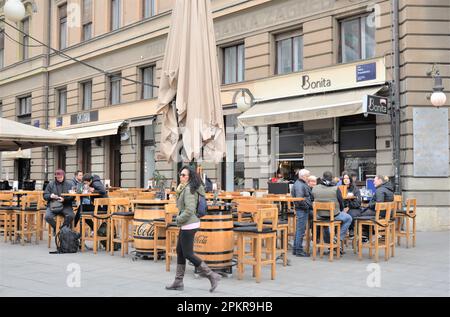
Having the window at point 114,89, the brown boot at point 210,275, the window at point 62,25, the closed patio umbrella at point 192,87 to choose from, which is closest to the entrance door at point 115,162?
the window at point 114,89

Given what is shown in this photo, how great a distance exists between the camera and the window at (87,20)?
1056 inches

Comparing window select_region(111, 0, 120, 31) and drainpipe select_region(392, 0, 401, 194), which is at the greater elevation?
window select_region(111, 0, 120, 31)

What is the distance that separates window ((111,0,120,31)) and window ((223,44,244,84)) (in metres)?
7.32

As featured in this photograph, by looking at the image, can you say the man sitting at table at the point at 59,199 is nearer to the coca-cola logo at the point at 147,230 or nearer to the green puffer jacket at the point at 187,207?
the coca-cola logo at the point at 147,230

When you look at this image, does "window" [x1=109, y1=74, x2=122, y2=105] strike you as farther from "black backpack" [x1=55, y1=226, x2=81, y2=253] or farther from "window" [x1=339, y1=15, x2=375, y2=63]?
"black backpack" [x1=55, y1=226, x2=81, y2=253]

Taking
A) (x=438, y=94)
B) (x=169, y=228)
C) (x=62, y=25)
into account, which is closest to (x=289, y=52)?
(x=438, y=94)

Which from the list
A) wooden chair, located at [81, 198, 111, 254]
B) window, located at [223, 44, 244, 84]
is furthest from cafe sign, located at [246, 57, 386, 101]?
wooden chair, located at [81, 198, 111, 254]

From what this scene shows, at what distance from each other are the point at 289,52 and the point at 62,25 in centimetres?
1594

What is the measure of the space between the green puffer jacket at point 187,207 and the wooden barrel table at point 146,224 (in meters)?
2.58

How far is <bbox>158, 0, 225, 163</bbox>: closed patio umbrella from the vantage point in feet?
32.6

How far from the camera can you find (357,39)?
1617 cm

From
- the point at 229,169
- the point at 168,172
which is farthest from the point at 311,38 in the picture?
the point at 168,172

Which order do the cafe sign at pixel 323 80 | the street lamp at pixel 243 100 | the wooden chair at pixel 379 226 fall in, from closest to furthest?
the wooden chair at pixel 379 226 < the cafe sign at pixel 323 80 < the street lamp at pixel 243 100

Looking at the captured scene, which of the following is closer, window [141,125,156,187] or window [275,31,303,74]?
window [275,31,303,74]
